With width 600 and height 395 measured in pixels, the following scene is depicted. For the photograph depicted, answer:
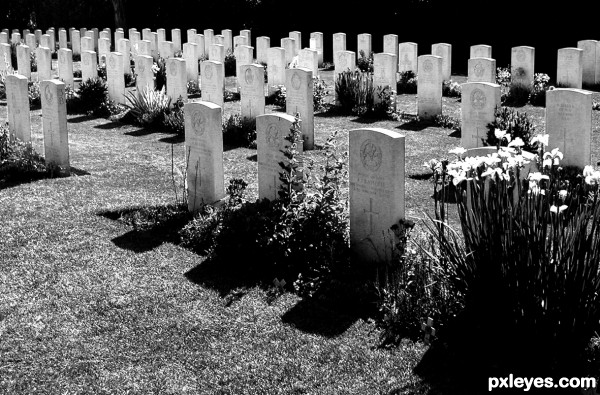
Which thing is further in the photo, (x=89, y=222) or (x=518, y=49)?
(x=518, y=49)

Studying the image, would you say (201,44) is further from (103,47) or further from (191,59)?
(191,59)

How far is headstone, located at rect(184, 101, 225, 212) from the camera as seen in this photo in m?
10.2

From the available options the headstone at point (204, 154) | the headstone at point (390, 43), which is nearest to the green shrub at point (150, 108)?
the headstone at point (204, 154)

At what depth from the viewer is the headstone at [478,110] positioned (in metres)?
12.7

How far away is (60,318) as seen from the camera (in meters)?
7.48

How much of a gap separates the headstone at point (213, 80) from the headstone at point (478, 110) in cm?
556

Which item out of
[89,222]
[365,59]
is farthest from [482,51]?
[89,222]

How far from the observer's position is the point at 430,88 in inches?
682

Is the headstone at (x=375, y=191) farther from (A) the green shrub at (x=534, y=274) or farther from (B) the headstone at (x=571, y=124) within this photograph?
(B) the headstone at (x=571, y=124)

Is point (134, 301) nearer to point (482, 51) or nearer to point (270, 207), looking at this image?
point (270, 207)

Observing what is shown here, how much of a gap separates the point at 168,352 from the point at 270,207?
2.52 m

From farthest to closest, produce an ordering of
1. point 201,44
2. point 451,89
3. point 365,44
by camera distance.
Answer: point 201,44 → point 365,44 → point 451,89

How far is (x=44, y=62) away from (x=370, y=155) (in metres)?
15.4

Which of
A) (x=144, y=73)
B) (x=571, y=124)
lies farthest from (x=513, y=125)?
(x=144, y=73)
